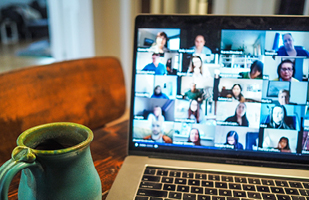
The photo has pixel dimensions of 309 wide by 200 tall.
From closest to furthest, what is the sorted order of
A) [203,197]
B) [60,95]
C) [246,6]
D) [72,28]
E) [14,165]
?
1. [14,165]
2. [203,197]
3. [60,95]
4. [246,6]
5. [72,28]

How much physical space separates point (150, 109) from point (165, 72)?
87 mm

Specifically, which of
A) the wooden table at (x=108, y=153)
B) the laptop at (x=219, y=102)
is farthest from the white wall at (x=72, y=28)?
the laptop at (x=219, y=102)

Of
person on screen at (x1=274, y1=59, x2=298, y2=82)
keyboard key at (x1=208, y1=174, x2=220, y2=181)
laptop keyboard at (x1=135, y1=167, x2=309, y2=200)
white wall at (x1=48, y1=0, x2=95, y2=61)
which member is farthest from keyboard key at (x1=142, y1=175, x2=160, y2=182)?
white wall at (x1=48, y1=0, x2=95, y2=61)

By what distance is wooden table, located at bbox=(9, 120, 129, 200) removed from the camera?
1.64 feet

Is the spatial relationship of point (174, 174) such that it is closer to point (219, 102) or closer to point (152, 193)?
point (152, 193)

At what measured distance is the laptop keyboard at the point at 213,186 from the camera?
16.6 inches

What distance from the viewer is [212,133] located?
0.53m

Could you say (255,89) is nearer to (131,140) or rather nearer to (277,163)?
(277,163)

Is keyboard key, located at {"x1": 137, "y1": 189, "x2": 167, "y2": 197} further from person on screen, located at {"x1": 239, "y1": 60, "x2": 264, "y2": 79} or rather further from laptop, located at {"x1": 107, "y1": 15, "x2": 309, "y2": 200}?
person on screen, located at {"x1": 239, "y1": 60, "x2": 264, "y2": 79}

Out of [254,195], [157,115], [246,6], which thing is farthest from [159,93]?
[246,6]

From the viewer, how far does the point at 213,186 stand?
447 millimetres

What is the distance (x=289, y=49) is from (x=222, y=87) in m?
0.15

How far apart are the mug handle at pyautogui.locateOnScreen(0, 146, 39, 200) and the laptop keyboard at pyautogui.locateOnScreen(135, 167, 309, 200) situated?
21 centimetres

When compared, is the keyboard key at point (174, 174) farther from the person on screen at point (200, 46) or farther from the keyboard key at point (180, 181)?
the person on screen at point (200, 46)
